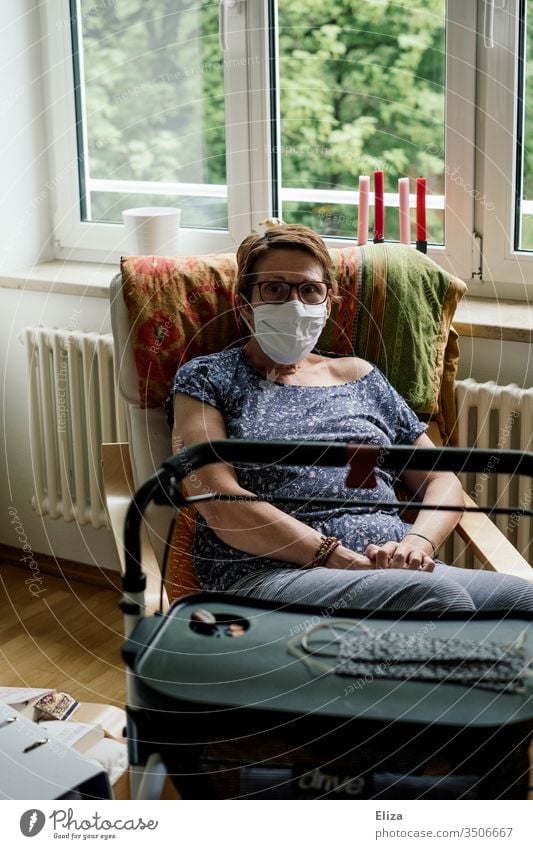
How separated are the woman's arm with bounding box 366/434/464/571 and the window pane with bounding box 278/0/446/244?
21.3 inches

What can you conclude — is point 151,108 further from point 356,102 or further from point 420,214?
point 420,214

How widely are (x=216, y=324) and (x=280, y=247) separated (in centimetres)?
22

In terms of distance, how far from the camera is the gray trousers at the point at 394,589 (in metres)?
1.27

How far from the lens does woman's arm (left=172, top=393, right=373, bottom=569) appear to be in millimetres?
1394

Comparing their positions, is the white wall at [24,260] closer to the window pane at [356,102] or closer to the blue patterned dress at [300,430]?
the window pane at [356,102]

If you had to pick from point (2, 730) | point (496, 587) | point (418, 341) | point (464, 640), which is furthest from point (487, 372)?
point (2, 730)

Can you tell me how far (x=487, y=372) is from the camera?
1847mm

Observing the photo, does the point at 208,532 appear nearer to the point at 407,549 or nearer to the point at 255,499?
the point at 255,499

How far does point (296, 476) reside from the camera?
143 cm


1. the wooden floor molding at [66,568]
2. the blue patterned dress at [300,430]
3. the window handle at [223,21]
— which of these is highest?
the window handle at [223,21]

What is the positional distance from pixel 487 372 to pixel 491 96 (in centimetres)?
46

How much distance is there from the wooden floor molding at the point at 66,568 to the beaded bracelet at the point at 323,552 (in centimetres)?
89

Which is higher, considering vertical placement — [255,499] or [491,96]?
[491,96]

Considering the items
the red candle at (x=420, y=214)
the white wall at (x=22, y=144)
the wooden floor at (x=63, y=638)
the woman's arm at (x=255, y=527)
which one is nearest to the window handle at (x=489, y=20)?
the red candle at (x=420, y=214)
